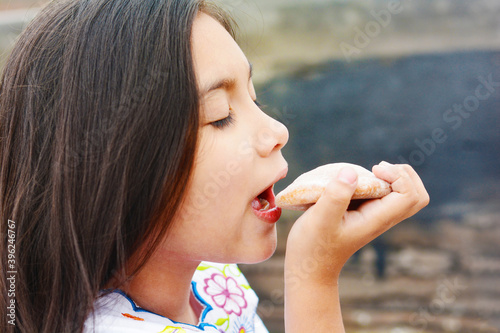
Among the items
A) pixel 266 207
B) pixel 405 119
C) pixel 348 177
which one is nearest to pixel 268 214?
pixel 266 207

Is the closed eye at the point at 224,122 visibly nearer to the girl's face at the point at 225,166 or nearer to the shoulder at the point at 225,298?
the girl's face at the point at 225,166

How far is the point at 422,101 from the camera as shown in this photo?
2086 mm

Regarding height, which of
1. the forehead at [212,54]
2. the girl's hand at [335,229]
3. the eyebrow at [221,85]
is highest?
the forehead at [212,54]

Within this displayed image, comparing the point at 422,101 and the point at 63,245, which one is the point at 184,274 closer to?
the point at 63,245

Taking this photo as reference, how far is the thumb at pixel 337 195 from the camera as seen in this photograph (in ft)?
2.70

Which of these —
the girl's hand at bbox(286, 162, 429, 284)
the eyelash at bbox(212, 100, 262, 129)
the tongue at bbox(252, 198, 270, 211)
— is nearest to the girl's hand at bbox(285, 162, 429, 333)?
the girl's hand at bbox(286, 162, 429, 284)

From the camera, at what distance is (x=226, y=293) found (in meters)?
1.13

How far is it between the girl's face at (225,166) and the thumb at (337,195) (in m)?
0.12

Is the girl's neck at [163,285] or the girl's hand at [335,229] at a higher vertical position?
the girl's hand at [335,229]

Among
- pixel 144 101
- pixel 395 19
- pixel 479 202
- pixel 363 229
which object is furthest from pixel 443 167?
pixel 144 101

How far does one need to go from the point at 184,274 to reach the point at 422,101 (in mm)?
1545

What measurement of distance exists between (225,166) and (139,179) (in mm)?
154

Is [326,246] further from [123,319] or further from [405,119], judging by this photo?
[405,119]

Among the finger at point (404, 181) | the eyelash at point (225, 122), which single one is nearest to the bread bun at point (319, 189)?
the finger at point (404, 181)
